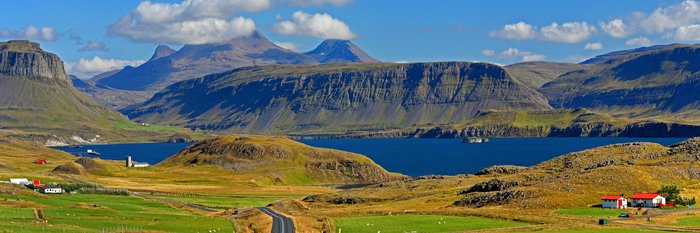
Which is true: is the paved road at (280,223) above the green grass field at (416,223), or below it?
below

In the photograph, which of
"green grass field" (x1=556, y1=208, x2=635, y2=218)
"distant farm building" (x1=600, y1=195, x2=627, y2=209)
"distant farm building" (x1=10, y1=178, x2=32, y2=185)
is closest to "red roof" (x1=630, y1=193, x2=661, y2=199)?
"distant farm building" (x1=600, y1=195, x2=627, y2=209)

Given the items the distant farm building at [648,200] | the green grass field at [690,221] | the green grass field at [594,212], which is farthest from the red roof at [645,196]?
the green grass field at [690,221]

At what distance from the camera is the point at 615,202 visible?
5030 inches

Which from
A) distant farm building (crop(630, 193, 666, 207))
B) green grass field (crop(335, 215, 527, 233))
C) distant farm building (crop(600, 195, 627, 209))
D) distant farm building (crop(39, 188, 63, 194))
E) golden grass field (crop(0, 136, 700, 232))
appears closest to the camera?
green grass field (crop(335, 215, 527, 233))

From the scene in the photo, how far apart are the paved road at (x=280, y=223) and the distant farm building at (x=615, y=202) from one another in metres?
42.3

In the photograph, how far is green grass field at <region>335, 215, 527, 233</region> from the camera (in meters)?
110

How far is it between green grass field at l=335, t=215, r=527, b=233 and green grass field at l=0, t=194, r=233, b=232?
1521 centimetres

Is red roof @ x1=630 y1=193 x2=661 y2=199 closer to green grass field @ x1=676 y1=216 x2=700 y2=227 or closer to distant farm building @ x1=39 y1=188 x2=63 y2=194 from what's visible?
green grass field @ x1=676 y1=216 x2=700 y2=227

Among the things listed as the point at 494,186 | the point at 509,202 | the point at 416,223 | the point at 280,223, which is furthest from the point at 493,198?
the point at 280,223

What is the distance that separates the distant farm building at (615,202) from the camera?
127m

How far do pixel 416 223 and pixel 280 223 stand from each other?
17.2 m

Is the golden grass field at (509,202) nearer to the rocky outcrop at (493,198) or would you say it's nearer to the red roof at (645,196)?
the rocky outcrop at (493,198)

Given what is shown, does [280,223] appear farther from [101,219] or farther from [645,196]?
[645,196]

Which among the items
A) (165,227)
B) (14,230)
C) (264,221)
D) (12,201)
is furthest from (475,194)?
(14,230)
